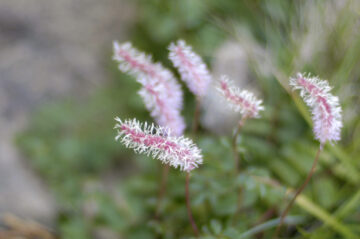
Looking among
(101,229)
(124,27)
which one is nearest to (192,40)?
(124,27)

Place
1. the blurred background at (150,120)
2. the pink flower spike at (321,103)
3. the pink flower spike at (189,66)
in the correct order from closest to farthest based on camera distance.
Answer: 1. the pink flower spike at (321,103)
2. the pink flower spike at (189,66)
3. the blurred background at (150,120)

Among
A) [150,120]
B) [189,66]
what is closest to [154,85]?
[189,66]

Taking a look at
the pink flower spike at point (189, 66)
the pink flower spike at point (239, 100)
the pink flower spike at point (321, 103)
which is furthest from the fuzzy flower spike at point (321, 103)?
the pink flower spike at point (189, 66)

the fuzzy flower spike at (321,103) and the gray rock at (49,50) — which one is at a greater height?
the gray rock at (49,50)

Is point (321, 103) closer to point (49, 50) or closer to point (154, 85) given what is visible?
point (154, 85)

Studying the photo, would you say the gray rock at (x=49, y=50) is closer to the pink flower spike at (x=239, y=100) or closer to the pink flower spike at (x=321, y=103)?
the pink flower spike at (x=239, y=100)

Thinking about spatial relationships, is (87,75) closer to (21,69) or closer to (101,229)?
(21,69)

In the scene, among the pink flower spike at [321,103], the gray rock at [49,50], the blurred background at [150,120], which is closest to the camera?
the pink flower spike at [321,103]
